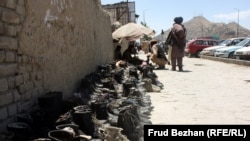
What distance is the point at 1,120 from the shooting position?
12.1 ft

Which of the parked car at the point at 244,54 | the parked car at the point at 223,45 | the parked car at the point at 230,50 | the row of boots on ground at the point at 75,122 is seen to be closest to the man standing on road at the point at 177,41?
the parked car at the point at 244,54

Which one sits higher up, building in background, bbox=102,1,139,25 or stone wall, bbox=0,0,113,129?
building in background, bbox=102,1,139,25

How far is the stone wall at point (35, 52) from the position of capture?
3.86m

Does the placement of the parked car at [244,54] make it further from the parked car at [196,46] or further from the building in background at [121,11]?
the building in background at [121,11]

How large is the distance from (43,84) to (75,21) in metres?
2.90

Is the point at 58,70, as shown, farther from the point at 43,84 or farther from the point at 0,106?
the point at 0,106

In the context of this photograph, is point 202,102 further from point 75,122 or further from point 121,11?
point 121,11

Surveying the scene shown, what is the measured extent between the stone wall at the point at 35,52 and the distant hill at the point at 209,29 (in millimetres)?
72493

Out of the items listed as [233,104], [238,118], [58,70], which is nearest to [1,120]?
[58,70]

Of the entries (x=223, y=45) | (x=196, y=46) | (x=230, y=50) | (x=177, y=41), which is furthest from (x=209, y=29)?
(x=177, y=41)

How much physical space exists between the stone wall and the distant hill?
238ft

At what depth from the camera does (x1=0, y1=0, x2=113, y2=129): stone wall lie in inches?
152

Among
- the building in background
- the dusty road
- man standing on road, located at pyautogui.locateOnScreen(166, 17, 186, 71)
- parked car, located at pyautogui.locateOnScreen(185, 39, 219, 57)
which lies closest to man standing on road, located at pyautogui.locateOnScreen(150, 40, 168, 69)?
man standing on road, located at pyautogui.locateOnScreen(166, 17, 186, 71)

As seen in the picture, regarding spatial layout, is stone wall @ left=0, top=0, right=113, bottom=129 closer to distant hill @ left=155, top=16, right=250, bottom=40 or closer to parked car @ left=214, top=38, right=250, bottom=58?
parked car @ left=214, top=38, right=250, bottom=58
